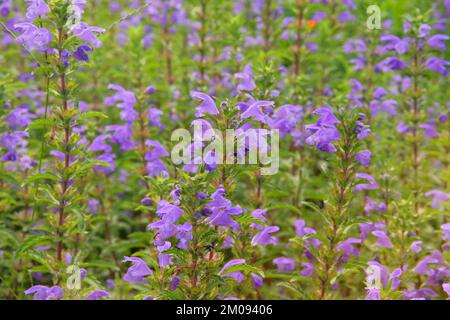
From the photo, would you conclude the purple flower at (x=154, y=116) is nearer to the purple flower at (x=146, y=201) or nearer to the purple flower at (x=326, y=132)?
the purple flower at (x=146, y=201)

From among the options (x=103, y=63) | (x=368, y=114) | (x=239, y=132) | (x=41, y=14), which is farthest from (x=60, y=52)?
(x=103, y=63)

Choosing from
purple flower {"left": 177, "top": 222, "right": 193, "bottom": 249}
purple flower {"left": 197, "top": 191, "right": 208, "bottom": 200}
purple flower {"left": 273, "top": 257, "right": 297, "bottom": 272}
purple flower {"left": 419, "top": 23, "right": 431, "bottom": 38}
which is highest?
purple flower {"left": 419, "top": 23, "right": 431, "bottom": 38}

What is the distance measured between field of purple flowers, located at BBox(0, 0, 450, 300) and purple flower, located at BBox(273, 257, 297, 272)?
19mm

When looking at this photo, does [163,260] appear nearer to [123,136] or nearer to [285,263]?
[285,263]

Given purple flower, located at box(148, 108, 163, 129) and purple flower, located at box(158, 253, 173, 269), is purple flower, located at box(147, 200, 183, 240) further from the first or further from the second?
purple flower, located at box(148, 108, 163, 129)

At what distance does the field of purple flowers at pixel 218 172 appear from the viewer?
320cm

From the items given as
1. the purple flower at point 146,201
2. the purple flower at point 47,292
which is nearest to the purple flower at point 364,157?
the purple flower at point 146,201

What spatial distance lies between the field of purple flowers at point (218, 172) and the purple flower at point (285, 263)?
0.02 m

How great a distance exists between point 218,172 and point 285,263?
4.28 feet


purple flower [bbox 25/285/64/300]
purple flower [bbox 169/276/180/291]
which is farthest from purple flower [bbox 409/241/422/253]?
purple flower [bbox 25/285/64/300]

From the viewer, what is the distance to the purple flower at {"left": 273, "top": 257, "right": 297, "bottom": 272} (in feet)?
13.8

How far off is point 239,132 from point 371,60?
9.30ft

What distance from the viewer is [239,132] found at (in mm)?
3104

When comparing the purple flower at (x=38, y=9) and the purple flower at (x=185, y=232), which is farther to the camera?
the purple flower at (x=38, y=9)
